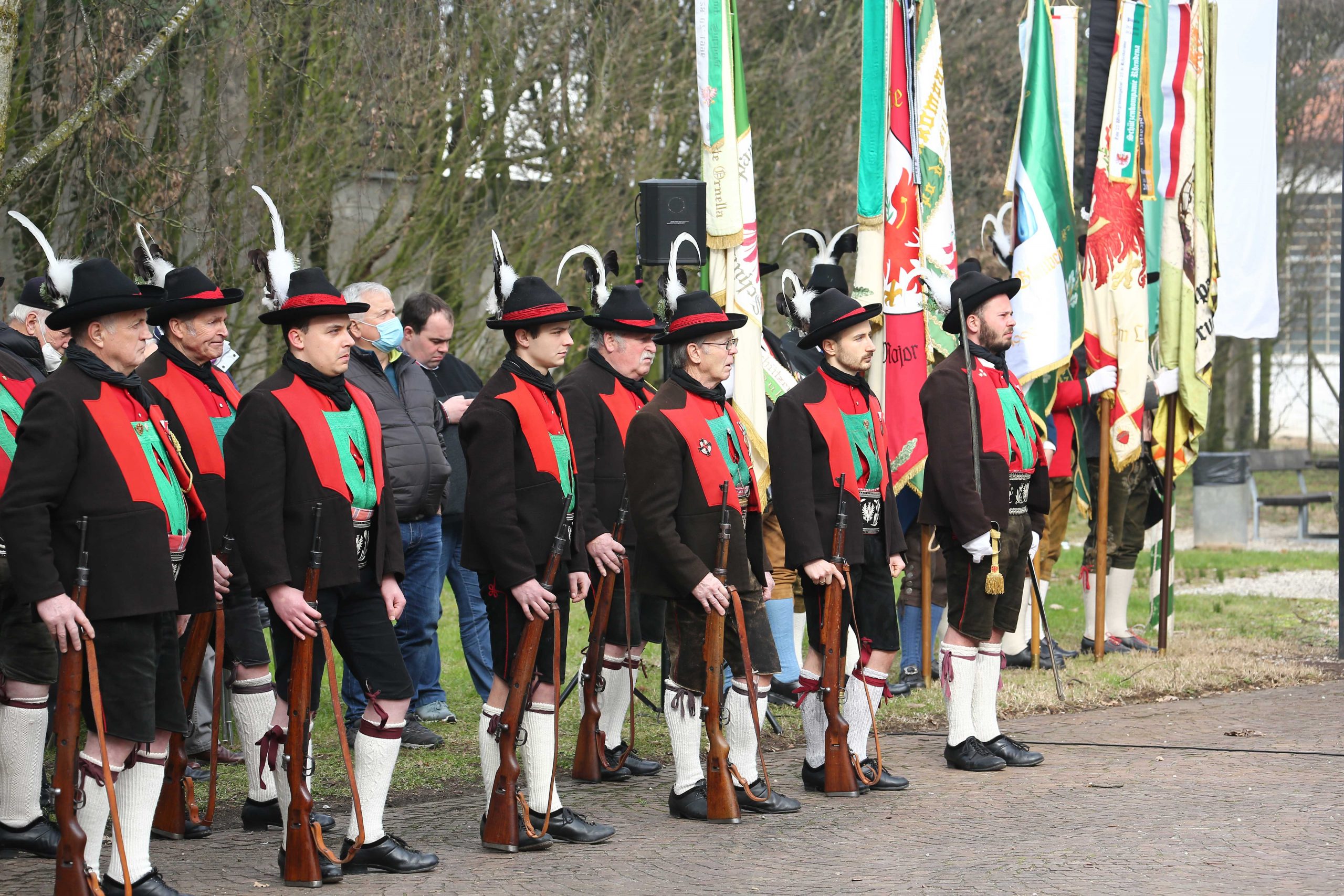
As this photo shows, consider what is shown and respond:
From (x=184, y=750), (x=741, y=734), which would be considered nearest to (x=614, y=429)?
(x=741, y=734)

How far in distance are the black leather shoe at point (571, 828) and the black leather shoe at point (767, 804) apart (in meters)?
0.64

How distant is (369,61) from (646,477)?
766cm

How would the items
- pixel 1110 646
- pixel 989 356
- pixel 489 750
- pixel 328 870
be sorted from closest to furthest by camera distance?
pixel 328 870
pixel 489 750
pixel 989 356
pixel 1110 646

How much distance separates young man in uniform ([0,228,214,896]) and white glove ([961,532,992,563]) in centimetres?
352

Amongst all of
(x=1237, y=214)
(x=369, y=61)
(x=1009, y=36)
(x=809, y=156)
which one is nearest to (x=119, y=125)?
(x=369, y=61)

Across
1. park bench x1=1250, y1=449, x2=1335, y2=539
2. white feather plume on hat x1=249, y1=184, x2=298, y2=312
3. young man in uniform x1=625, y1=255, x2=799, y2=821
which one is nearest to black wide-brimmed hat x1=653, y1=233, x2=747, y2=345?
young man in uniform x1=625, y1=255, x2=799, y2=821

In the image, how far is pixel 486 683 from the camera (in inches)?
321

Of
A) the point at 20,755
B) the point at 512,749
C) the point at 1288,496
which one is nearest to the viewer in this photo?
the point at 20,755

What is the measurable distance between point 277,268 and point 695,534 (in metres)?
1.92

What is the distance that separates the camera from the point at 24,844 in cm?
571

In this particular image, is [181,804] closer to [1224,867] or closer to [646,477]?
[646,477]

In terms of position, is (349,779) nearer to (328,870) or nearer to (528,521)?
(328,870)

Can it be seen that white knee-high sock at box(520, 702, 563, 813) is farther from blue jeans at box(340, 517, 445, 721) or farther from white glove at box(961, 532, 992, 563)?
white glove at box(961, 532, 992, 563)

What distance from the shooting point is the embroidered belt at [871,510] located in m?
6.76
